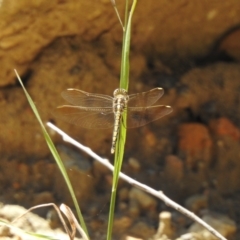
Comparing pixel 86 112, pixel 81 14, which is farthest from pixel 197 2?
pixel 86 112

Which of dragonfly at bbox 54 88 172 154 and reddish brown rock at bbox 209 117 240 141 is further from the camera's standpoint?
reddish brown rock at bbox 209 117 240 141

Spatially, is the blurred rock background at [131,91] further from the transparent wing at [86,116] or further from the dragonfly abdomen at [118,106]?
the dragonfly abdomen at [118,106]

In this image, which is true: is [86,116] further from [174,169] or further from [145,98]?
[174,169]

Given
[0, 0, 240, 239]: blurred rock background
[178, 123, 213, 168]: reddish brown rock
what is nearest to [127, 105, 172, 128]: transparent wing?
[0, 0, 240, 239]: blurred rock background

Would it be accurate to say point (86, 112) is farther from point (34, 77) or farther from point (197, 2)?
point (197, 2)

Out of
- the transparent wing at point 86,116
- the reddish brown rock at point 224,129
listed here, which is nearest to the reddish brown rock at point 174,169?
the reddish brown rock at point 224,129

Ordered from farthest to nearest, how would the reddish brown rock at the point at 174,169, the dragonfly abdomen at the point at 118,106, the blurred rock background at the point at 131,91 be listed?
1. the reddish brown rock at the point at 174,169
2. the blurred rock background at the point at 131,91
3. the dragonfly abdomen at the point at 118,106

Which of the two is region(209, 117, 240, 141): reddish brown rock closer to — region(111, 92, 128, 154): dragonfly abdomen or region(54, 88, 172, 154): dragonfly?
region(54, 88, 172, 154): dragonfly

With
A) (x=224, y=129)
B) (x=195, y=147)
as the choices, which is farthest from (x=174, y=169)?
(x=224, y=129)
